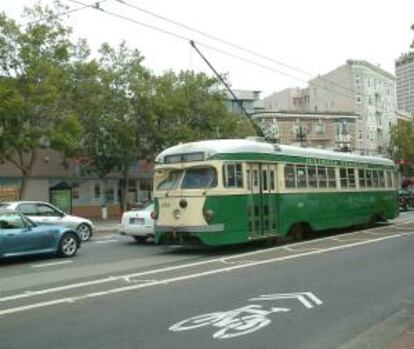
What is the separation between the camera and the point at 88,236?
944 inches

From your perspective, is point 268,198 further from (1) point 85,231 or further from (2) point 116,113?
(2) point 116,113

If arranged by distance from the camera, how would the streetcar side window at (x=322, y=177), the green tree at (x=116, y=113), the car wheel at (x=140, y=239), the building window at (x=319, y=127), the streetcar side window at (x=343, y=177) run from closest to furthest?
the streetcar side window at (x=322, y=177)
the car wheel at (x=140, y=239)
the streetcar side window at (x=343, y=177)
the green tree at (x=116, y=113)
the building window at (x=319, y=127)

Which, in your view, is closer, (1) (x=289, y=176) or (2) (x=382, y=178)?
(1) (x=289, y=176)

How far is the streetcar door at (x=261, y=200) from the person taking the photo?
18906 mm

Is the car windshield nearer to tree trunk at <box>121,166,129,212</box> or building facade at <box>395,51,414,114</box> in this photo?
building facade at <box>395,51,414,114</box>

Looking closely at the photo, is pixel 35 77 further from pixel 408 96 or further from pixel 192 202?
pixel 408 96

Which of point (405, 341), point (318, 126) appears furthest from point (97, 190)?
point (405, 341)

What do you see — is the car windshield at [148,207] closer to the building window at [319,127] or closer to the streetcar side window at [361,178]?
the streetcar side window at [361,178]

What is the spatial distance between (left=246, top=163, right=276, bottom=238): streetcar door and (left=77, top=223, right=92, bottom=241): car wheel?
702 centimetres

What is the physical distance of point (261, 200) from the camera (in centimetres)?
1927

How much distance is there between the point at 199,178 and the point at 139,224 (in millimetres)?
4354

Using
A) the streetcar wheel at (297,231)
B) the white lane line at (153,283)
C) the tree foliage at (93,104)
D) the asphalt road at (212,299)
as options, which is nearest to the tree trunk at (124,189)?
the tree foliage at (93,104)

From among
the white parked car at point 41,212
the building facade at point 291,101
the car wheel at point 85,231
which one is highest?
the building facade at point 291,101

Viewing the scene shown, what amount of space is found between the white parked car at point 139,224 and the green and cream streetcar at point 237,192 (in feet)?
9.22
